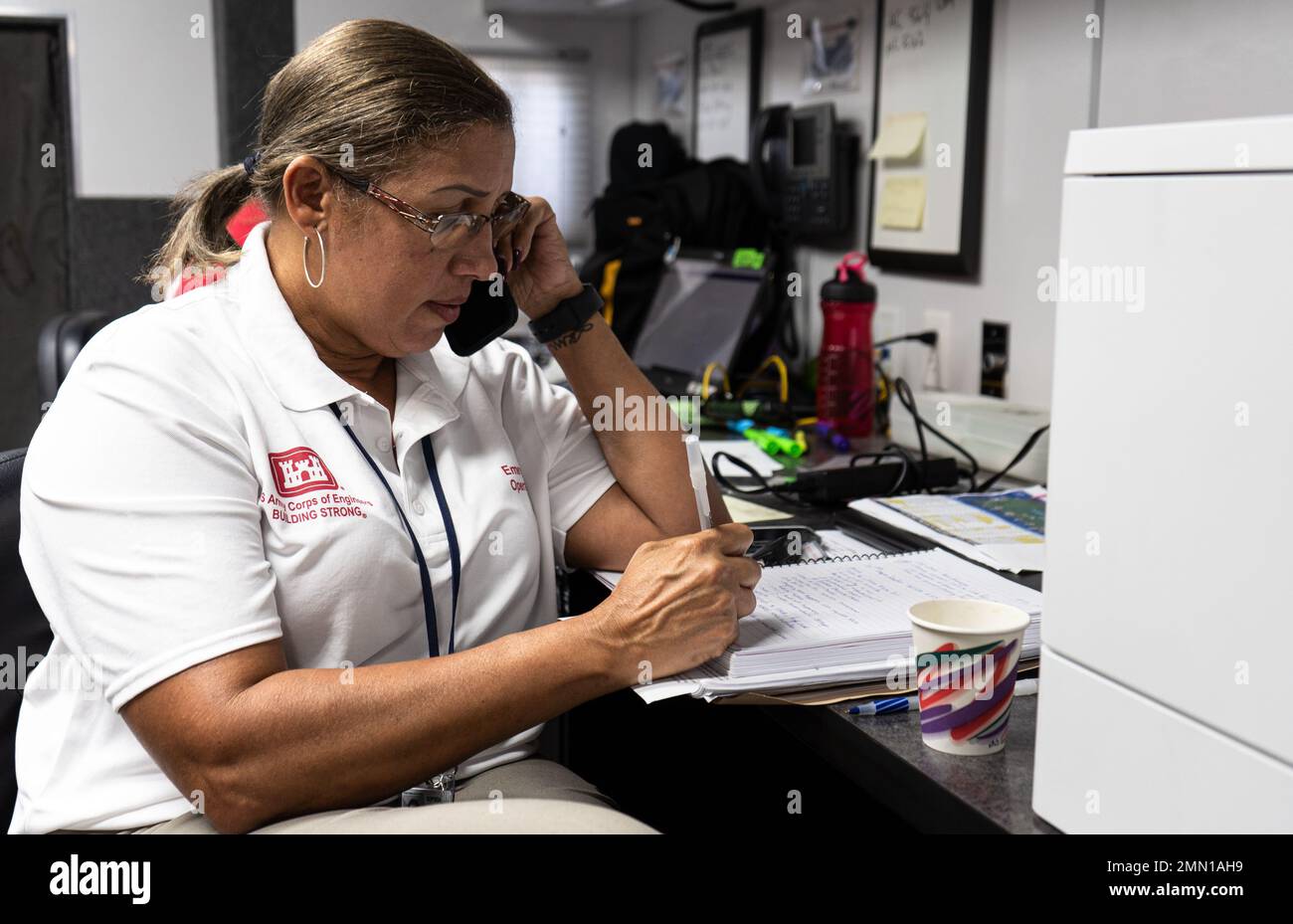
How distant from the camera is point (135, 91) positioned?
129 inches

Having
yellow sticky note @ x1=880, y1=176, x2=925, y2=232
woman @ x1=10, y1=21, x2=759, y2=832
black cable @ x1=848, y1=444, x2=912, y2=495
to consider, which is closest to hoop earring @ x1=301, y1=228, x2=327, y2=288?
woman @ x1=10, y1=21, x2=759, y2=832

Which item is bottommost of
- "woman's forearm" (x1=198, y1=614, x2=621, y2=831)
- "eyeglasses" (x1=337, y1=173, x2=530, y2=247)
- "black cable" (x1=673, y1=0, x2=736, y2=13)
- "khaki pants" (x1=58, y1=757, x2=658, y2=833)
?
"khaki pants" (x1=58, y1=757, x2=658, y2=833)

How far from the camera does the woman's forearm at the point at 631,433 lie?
1.28 m

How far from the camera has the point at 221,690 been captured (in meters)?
0.85

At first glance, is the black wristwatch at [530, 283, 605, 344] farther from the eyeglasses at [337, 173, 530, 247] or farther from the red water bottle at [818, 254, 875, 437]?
the red water bottle at [818, 254, 875, 437]

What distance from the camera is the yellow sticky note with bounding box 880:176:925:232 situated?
2045mm

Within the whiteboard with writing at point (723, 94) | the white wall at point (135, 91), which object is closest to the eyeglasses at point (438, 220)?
the whiteboard with writing at point (723, 94)

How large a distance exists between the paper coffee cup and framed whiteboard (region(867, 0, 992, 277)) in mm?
1201

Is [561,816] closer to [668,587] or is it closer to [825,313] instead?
[668,587]

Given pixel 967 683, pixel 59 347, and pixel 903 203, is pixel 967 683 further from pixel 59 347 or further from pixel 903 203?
pixel 59 347

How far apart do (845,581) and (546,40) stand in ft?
7.91

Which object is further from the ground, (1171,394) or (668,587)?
(1171,394)

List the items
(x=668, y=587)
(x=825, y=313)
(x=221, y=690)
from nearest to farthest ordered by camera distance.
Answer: (x=221, y=690) < (x=668, y=587) < (x=825, y=313)
